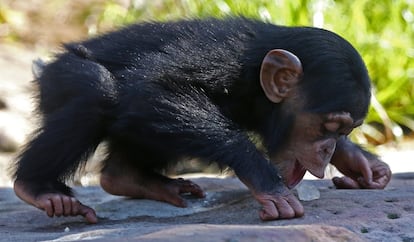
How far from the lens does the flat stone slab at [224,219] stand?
9.59 ft

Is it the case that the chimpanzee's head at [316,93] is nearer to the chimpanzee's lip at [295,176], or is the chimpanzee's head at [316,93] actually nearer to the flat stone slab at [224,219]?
the chimpanzee's lip at [295,176]

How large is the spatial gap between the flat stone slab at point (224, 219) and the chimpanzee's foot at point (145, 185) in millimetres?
52

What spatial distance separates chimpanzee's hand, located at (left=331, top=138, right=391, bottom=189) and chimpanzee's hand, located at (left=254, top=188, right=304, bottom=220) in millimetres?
874

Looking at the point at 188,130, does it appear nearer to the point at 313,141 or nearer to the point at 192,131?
the point at 192,131

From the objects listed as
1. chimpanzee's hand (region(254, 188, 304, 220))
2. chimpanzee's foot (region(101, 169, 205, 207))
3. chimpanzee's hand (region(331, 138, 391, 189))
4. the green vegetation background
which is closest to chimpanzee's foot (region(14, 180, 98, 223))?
chimpanzee's foot (region(101, 169, 205, 207))

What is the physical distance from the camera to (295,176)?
4.04 m

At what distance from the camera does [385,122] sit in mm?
7914

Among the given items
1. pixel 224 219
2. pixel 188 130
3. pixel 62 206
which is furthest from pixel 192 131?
pixel 62 206

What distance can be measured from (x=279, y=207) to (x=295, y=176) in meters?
0.50

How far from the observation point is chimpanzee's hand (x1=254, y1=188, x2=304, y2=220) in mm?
3535

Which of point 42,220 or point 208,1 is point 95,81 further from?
point 208,1

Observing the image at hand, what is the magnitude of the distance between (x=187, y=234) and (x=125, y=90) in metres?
1.28

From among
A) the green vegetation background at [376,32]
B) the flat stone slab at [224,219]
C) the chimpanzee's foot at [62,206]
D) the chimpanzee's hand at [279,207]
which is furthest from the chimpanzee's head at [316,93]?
the green vegetation background at [376,32]

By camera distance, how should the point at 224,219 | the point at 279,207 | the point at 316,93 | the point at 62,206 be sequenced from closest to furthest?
the point at 279,207 < the point at 224,219 < the point at 316,93 < the point at 62,206
